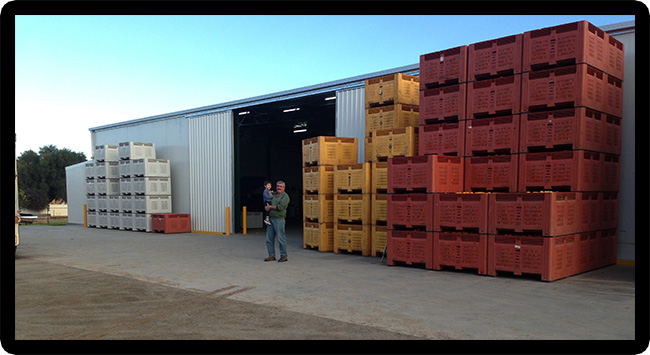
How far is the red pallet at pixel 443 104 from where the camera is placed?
10.2 m

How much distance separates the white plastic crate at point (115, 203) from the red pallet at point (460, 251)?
17705mm

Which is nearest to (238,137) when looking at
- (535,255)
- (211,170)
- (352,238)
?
(211,170)

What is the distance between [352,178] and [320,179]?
1129 millimetres

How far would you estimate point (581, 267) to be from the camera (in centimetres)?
926

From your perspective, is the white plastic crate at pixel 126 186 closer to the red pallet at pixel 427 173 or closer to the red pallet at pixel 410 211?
the red pallet at pixel 410 211

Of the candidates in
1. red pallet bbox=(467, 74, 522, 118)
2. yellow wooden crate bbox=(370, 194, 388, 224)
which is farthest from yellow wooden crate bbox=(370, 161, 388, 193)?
red pallet bbox=(467, 74, 522, 118)

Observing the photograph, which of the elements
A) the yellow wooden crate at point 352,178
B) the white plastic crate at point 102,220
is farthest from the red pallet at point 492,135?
the white plastic crate at point 102,220

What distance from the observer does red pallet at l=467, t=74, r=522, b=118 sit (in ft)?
31.0

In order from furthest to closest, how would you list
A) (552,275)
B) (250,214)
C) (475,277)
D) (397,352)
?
(250,214) → (475,277) → (552,275) → (397,352)

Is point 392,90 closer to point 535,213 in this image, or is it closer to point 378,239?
point 378,239

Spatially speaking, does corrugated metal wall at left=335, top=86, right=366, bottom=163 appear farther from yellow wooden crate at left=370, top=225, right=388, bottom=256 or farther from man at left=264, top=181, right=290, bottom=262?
man at left=264, top=181, right=290, bottom=262

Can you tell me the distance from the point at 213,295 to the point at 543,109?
738 centimetres

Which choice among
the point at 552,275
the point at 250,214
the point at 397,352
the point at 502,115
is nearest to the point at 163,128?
the point at 250,214

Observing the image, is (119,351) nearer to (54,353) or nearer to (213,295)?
(54,353)
